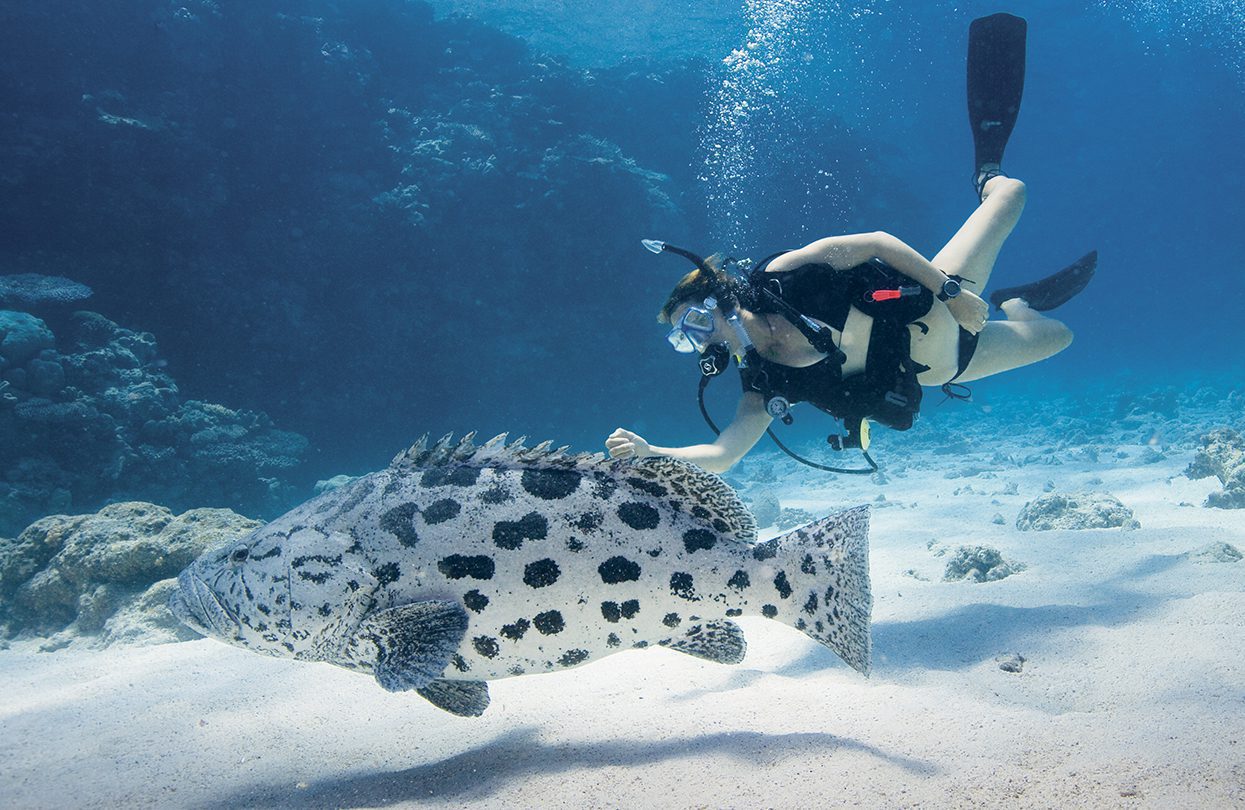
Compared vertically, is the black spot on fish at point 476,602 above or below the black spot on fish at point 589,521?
below

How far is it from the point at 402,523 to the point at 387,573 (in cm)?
24

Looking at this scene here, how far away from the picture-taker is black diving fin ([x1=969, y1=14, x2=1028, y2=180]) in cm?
720

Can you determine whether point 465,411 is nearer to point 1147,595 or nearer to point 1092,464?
point 1092,464

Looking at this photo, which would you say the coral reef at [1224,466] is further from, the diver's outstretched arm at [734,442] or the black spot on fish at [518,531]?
the black spot on fish at [518,531]

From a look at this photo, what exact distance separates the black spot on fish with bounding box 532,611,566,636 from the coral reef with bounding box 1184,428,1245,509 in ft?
33.5

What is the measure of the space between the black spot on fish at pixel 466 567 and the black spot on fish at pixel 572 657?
1.70 feet

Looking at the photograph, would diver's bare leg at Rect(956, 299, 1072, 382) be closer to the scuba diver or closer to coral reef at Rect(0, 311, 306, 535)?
the scuba diver

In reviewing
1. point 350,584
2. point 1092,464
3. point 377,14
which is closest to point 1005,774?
point 350,584

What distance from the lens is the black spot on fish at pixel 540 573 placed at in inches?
110

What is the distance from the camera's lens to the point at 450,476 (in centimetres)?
303

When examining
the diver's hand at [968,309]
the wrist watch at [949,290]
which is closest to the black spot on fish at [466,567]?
the wrist watch at [949,290]

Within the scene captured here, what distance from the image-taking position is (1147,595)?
4.71 meters

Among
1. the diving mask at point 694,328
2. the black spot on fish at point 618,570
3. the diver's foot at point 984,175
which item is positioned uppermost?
the diver's foot at point 984,175

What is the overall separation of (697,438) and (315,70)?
21.3 metres
